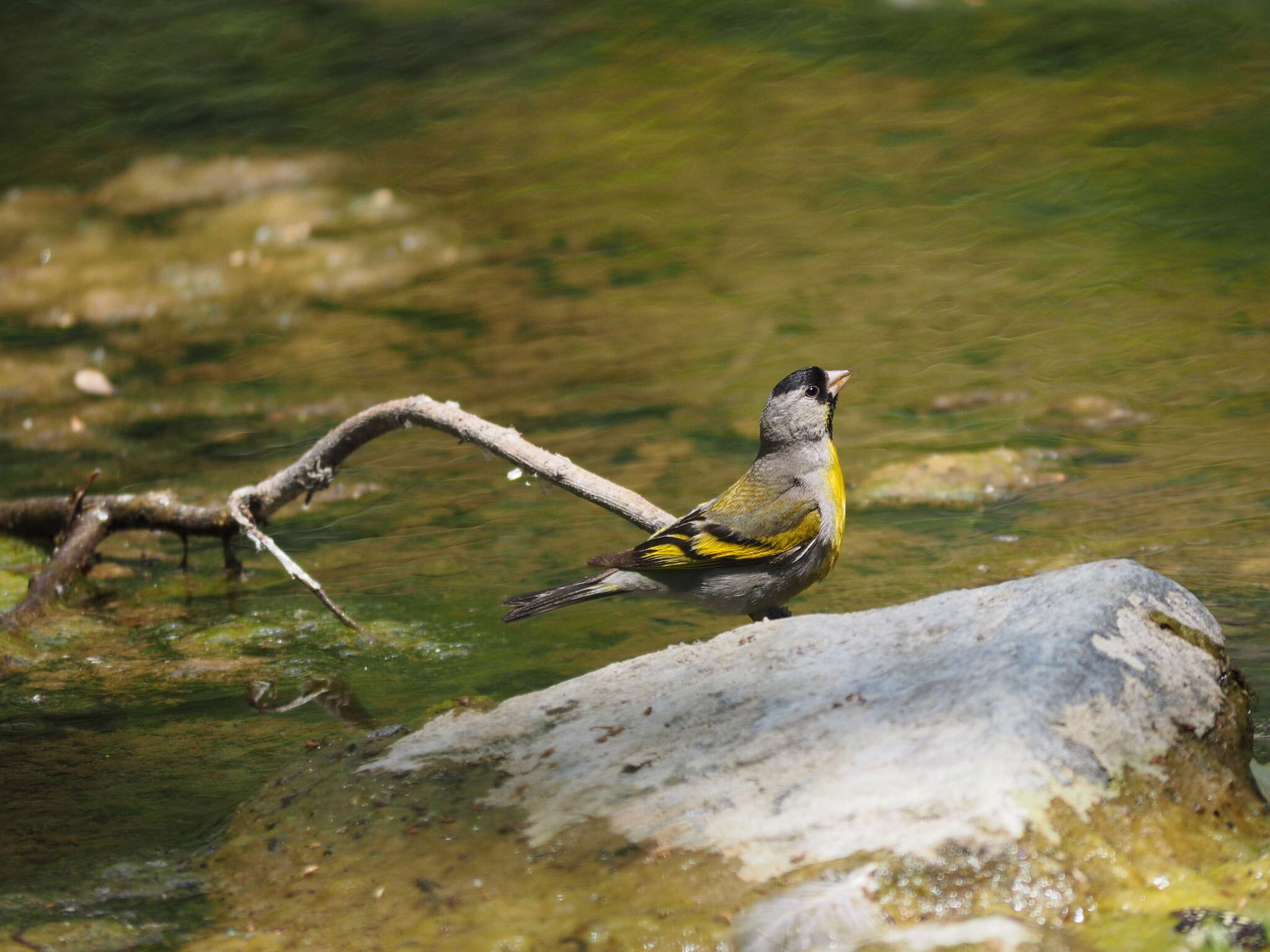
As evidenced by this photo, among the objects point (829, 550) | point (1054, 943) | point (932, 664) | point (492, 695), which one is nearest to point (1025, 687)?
point (932, 664)

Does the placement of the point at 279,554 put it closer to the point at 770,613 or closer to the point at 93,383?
the point at 770,613

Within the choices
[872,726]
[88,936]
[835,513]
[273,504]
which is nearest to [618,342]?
[273,504]

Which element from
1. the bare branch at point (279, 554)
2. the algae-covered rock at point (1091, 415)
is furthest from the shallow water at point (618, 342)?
the bare branch at point (279, 554)

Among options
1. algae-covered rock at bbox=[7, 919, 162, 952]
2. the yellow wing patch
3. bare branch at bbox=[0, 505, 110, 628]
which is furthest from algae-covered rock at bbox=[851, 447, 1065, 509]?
algae-covered rock at bbox=[7, 919, 162, 952]

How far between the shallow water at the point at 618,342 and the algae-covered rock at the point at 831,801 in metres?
0.48

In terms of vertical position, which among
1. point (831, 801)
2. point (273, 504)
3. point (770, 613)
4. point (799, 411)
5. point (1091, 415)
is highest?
point (799, 411)

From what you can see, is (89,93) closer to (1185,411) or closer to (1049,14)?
(1049,14)

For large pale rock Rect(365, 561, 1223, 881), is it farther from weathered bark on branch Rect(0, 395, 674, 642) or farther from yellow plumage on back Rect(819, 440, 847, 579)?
weathered bark on branch Rect(0, 395, 674, 642)

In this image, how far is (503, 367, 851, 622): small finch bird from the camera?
4.09 meters

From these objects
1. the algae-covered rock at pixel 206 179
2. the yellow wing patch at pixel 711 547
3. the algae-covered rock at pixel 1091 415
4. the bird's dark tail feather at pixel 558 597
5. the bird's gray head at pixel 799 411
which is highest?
the algae-covered rock at pixel 206 179

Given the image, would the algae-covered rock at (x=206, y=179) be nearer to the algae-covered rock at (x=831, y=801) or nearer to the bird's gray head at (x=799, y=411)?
the bird's gray head at (x=799, y=411)

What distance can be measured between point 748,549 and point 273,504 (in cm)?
235

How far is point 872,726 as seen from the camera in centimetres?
283

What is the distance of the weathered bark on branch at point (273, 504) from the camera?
458cm
